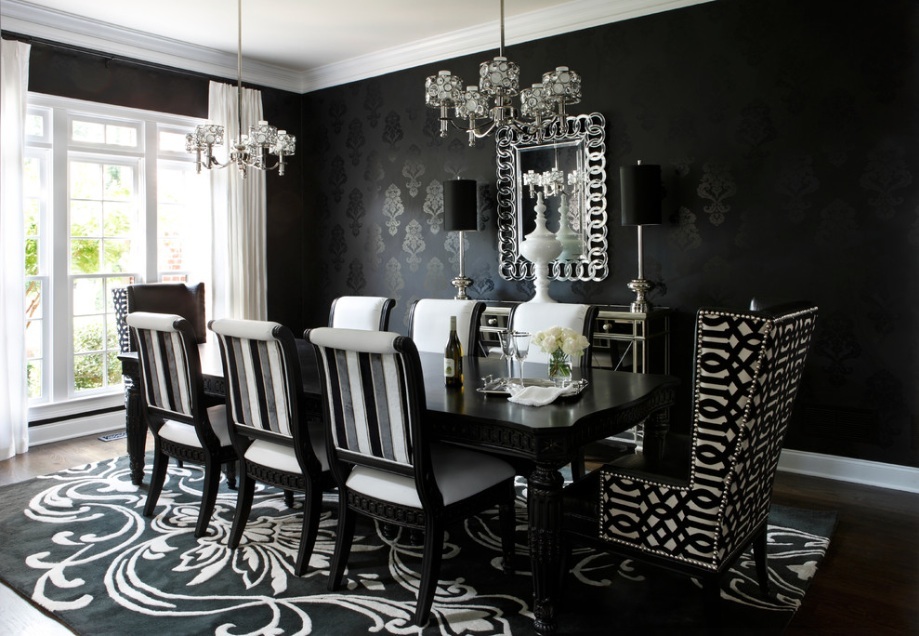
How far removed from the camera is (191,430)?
3.33 metres

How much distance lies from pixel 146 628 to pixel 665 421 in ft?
6.75

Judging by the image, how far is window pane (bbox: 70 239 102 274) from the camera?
206 inches

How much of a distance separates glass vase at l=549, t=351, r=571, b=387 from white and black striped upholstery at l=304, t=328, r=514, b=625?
1.30 feet

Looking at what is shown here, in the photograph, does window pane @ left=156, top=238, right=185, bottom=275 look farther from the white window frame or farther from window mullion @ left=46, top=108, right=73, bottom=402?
window mullion @ left=46, top=108, right=73, bottom=402

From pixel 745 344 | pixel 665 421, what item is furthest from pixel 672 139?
pixel 745 344

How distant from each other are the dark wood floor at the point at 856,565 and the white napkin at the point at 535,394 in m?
1.11

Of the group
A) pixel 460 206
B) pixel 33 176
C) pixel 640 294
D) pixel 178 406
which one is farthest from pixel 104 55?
pixel 640 294

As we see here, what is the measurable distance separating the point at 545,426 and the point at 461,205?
10.2ft

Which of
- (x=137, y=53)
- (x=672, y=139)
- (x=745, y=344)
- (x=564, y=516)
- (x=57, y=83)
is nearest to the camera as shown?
(x=745, y=344)

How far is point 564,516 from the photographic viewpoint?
2.40 m

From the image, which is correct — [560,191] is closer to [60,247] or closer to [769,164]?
[769,164]

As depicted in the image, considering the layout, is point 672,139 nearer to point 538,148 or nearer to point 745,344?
point 538,148

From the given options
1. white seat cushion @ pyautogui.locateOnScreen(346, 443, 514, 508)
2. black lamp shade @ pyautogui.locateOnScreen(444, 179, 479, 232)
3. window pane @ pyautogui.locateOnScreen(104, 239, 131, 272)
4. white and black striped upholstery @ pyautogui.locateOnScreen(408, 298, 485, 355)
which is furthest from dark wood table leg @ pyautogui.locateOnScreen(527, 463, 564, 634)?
window pane @ pyautogui.locateOnScreen(104, 239, 131, 272)

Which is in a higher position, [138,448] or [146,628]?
[138,448]
